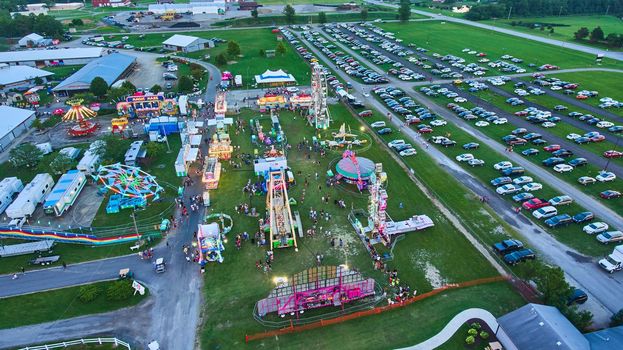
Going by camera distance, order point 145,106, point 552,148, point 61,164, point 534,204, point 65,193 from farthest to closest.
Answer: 1. point 145,106
2. point 552,148
3. point 61,164
4. point 65,193
5. point 534,204

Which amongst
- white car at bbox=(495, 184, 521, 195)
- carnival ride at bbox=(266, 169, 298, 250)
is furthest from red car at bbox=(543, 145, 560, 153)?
carnival ride at bbox=(266, 169, 298, 250)

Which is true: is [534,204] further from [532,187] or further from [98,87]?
[98,87]

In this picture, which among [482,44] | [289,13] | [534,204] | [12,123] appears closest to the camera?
[534,204]

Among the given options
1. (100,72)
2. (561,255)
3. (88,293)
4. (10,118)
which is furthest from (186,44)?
(561,255)

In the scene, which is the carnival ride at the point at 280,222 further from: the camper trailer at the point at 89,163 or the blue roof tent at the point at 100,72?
the blue roof tent at the point at 100,72

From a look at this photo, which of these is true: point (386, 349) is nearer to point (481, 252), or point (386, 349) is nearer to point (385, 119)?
point (481, 252)

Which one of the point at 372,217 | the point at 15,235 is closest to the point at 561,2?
the point at 372,217

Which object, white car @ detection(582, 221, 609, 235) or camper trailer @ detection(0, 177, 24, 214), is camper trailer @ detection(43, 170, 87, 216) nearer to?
camper trailer @ detection(0, 177, 24, 214)
